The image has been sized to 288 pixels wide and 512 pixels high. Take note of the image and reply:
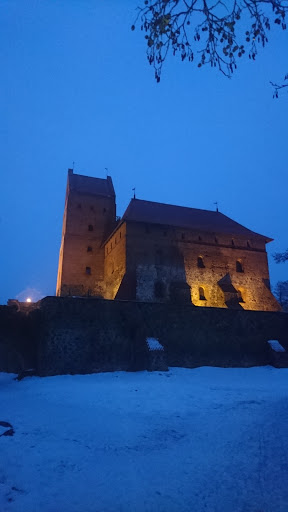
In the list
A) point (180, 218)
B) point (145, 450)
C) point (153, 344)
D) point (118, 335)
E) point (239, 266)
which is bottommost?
point (145, 450)

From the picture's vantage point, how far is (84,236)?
32938 millimetres

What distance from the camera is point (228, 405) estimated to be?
9.57m

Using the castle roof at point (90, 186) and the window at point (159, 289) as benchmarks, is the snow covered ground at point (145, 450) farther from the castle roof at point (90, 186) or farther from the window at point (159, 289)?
the castle roof at point (90, 186)

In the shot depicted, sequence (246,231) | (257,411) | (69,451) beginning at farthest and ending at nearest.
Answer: (246,231)
(257,411)
(69,451)

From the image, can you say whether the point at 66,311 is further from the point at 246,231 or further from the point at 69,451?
the point at 246,231

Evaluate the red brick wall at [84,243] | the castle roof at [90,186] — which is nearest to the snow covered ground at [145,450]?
the red brick wall at [84,243]

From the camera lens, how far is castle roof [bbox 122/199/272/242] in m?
28.4

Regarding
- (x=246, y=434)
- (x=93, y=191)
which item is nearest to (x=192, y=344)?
(x=246, y=434)

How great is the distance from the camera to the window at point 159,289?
26.3 meters

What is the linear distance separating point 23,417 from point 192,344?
32.4 feet

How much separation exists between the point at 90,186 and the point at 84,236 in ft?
22.7

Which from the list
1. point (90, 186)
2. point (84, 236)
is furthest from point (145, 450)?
point (90, 186)

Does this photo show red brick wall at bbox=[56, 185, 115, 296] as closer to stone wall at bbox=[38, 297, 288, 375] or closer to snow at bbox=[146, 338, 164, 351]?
stone wall at bbox=[38, 297, 288, 375]

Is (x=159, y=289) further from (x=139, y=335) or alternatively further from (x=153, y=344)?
(x=153, y=344)
